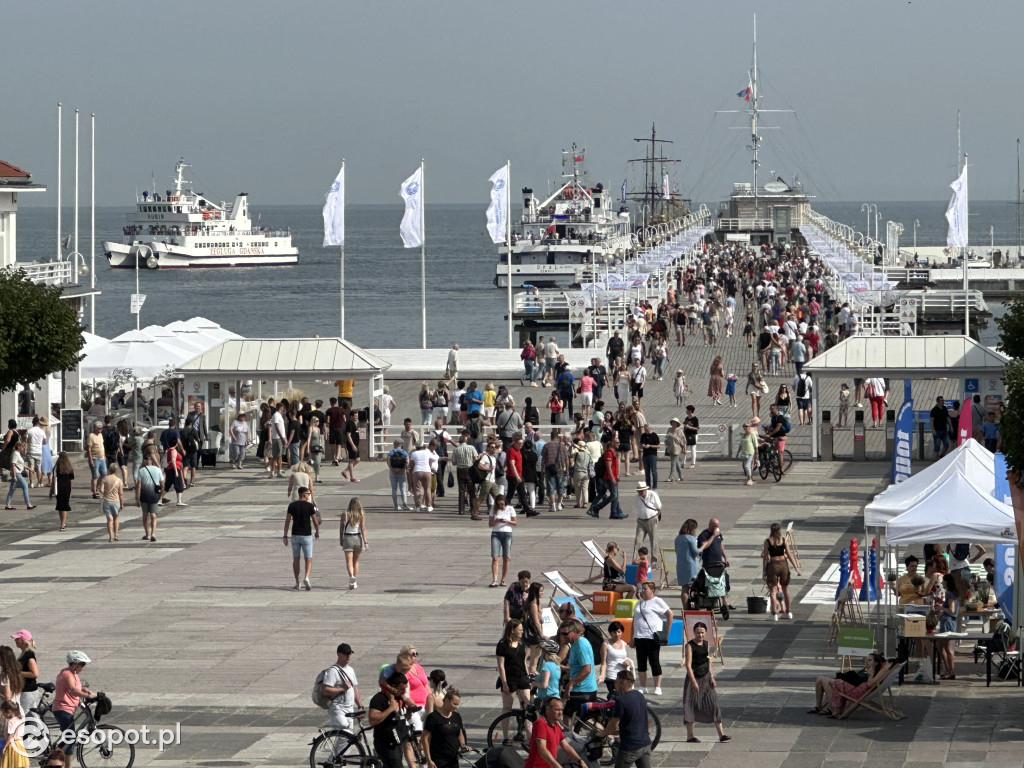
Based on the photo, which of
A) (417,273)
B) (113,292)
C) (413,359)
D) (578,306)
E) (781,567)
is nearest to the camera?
(781,567)

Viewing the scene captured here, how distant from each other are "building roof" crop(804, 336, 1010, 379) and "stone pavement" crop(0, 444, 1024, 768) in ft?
7.79

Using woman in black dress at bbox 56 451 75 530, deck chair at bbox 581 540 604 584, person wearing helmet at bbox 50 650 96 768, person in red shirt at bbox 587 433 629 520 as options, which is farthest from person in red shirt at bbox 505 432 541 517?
person wearing helmet at bbox 50 650 96 768

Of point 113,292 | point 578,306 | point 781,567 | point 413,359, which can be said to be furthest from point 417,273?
point 781,567

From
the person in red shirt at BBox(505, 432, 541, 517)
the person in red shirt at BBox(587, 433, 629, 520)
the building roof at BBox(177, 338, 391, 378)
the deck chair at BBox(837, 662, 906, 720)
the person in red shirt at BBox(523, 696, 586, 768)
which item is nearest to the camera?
the person in red shirt at BBox(523, 696, 586, 768)

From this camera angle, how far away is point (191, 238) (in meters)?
170

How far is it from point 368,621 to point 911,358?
48.9 feet

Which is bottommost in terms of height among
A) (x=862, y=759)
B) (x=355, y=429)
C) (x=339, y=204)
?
(x=862, y=759)

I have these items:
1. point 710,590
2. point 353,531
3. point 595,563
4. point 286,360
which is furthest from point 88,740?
point 286,360

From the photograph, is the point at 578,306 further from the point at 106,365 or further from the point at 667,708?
the point at 667,708

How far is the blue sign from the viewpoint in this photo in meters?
15.6

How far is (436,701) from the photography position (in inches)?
472

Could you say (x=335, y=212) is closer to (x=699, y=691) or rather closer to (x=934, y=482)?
(x=934, y=482)

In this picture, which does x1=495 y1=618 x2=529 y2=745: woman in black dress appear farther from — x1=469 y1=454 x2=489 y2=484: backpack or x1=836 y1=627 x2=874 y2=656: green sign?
x1=469 y1=454 x2=489 y2=484: backpack

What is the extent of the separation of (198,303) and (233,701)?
118 metres
